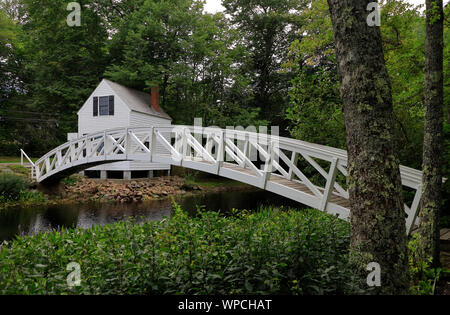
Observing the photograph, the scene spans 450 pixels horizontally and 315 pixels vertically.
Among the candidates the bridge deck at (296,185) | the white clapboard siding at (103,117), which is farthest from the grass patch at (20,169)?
the bridge deck at (296,185)

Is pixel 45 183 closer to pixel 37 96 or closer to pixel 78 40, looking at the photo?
pixel 37 96

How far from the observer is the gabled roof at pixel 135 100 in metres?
16.9

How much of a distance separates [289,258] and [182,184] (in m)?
15.7

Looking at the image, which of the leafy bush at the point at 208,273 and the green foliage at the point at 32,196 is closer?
the leafy bush at the point at 208,273

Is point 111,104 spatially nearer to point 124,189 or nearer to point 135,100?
point 135,100

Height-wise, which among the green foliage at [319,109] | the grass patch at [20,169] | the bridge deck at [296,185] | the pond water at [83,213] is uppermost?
the green foliage at [319,109]

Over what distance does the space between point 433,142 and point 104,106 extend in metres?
16.7

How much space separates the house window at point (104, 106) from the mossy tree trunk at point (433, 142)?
52.5 ft

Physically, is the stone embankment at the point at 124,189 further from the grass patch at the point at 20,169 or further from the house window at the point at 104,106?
the house window at the point at 104,106

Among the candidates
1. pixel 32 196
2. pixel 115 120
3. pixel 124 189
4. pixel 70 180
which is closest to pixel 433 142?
pixel 124 189

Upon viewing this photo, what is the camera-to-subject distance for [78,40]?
22.8 metres

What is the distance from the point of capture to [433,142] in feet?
12.8

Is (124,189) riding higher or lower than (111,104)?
lower

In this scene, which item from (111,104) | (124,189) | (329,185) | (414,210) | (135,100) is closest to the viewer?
(414,210)
